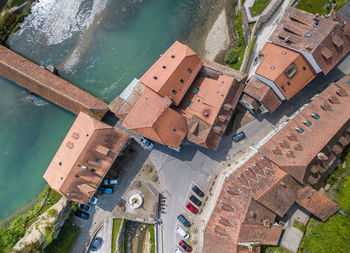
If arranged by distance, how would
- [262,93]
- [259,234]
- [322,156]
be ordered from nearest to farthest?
[322,156] < [259,234] < [262,93]

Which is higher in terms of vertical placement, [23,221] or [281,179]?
[281,179]

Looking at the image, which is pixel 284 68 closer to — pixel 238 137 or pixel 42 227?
pixel 238 137

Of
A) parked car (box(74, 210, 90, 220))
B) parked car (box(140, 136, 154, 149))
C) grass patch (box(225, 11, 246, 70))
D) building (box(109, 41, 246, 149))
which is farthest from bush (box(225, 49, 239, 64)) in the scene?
parked car (box(74, 210, 90, 220))

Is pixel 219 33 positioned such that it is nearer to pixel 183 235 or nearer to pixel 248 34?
pixel 248 34

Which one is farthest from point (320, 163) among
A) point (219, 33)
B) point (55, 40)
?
point (55, 40)

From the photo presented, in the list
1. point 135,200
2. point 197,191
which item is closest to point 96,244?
point 135,200

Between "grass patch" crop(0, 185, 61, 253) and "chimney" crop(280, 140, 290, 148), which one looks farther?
"grass patch" crop(0, 185, 61, 253)

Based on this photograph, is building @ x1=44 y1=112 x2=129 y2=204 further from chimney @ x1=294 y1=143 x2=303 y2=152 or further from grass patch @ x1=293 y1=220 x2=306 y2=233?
grass patch @ x1=293 y1=220 x2=306 y2=233
